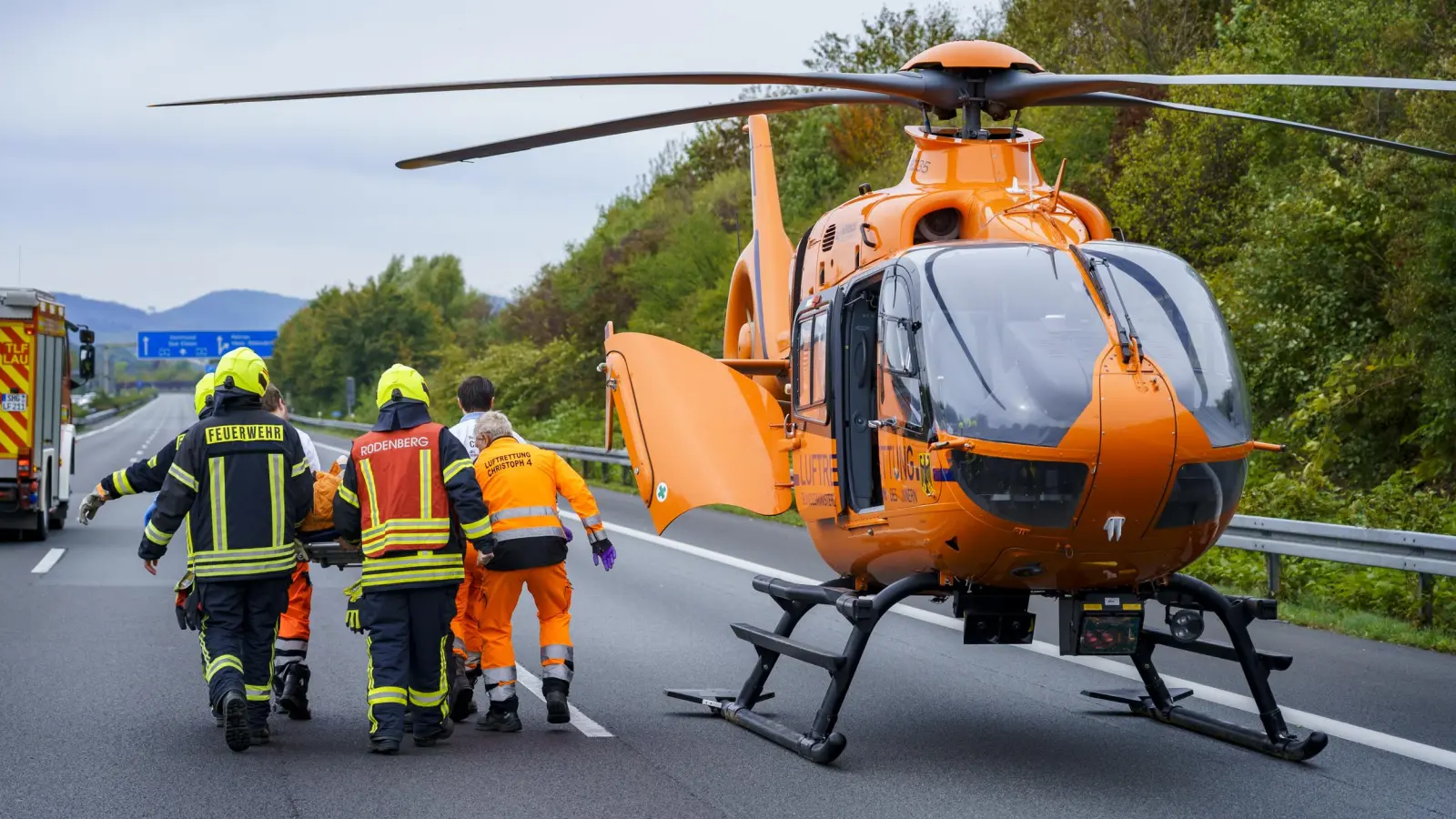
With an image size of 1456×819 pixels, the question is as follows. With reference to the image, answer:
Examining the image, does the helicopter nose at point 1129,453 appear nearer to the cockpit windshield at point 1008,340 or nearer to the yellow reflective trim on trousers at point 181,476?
the cockpit windshield at point 1008,340

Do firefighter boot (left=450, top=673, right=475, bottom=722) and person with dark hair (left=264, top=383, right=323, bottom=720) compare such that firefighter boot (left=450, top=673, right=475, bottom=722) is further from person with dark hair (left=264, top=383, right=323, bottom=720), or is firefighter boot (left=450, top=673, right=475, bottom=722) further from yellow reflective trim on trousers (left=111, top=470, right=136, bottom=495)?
yellow reflective trim on trousers (left=111, top=470, right=136, bottom=495)

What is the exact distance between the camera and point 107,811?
21.0 ft

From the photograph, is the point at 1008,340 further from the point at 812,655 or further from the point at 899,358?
the point at 812,655

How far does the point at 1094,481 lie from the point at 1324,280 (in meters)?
13.3

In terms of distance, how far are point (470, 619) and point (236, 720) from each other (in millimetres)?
1547

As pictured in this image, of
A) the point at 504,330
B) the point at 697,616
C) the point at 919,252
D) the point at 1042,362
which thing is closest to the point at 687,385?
the point at 919,252

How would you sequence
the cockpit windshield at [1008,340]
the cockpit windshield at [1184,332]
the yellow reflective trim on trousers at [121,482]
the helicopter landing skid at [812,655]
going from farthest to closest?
the yellow reflective trim on trousers at [121,482] < the helicopter landing skid at [812,655] < the cockpit windshield at [1184,332] < the cockpit windshield at [1008,340]

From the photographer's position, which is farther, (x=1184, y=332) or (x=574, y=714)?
(x=574, y=714)

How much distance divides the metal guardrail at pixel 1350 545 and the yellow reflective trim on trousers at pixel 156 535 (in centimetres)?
435

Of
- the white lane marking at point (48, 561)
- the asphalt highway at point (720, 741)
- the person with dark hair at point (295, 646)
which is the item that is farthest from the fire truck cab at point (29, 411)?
the person with dark hair at point (295, 646)

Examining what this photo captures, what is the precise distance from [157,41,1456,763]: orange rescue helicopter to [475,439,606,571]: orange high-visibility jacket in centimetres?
66

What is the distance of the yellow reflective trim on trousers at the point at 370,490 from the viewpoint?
769 centimetres

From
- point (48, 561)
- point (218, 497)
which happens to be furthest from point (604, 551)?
point (48, 561)

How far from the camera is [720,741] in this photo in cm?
797
